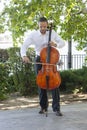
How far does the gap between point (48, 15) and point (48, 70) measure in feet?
12.0

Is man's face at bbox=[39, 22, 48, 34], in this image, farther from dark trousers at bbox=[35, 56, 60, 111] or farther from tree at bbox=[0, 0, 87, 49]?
tree at bbox=[0, 0, 87, 49]

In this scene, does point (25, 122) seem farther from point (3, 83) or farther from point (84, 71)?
point (84, 71)

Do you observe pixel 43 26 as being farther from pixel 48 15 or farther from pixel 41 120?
pixel 48 15

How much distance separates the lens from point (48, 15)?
Answer: 35.6ft

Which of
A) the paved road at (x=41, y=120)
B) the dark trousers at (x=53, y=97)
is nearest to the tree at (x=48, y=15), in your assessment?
the paved road at (x=41, y=120)

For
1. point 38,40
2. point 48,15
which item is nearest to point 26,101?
point 48,15

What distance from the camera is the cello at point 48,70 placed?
7.44 metres

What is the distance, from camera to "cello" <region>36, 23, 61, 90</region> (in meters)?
7.44

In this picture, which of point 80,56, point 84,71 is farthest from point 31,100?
point 80,56

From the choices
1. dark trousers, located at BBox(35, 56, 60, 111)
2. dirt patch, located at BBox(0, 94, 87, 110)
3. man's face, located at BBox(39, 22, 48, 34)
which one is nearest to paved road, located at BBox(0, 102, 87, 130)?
dark trousers, located at BBox(35, 56, 60, 111)

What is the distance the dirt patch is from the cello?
5.90ft

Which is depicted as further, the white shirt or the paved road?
the white shirt

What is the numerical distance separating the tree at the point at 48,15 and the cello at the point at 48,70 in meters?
3.25

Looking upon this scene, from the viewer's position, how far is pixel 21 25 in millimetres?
11156
